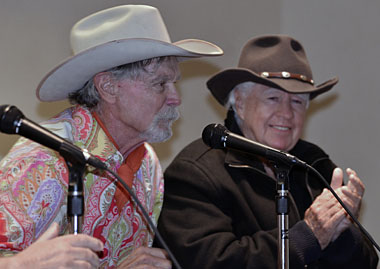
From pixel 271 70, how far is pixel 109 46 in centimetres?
90

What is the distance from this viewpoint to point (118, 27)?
2.10 m

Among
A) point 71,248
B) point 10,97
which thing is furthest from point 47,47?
point 71,248

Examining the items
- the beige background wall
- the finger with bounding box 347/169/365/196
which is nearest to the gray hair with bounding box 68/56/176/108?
the beige background wall

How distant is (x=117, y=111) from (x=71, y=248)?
78 cm

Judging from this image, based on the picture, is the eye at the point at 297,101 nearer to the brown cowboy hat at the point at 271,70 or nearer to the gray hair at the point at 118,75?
the brown cowboy hat at the point at 271,70

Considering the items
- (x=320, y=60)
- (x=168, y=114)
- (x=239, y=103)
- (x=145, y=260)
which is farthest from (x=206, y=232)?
(x=320, y=60)

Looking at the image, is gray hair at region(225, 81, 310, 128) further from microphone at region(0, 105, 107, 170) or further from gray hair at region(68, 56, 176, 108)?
microphone at region(0, 105, 107, 170)

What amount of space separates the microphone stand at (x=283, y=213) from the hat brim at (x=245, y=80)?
89cm

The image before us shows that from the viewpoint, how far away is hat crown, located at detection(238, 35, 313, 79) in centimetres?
270

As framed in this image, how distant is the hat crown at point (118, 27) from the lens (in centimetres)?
209

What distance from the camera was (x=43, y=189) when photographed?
1.83 m

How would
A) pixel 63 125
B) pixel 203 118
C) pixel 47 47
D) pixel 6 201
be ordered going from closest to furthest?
pixel 6 201, pixel 63 125, pixel 47 47, pixel 203 118

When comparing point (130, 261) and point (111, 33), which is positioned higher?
point (111, 33)

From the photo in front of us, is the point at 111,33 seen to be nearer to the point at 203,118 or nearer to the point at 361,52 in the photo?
the point at 203,118
